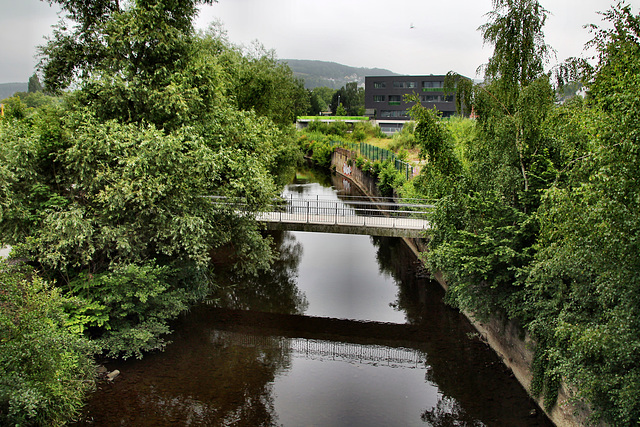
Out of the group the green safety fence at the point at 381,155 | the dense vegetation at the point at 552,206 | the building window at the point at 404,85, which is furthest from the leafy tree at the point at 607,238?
the building window at the point at 404,85

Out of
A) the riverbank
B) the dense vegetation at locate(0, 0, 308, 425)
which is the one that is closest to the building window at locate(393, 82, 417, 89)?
the riverbank

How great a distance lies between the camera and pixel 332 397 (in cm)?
1453

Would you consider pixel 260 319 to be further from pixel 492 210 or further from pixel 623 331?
pixel 623 331

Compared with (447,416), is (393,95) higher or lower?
higher

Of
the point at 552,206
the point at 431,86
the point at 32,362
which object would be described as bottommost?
the point at 32,362

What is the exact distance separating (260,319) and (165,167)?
833 cm

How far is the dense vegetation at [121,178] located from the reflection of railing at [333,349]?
2423 millimetres

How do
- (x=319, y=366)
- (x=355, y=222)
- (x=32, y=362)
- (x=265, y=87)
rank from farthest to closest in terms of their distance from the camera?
1. (x=265, y=87)
2. (x=355, y=222)
3. (x=319, y=366)
4. (x=32, y=362)

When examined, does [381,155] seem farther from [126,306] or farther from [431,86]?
[431,86]

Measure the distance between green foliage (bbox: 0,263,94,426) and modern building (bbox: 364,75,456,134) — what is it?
78790 mm

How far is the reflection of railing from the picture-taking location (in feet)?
56.5

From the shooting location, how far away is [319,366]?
16672mm

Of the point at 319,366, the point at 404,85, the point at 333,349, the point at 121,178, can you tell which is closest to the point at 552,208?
the point at 319,366

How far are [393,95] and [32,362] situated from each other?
85600mm
